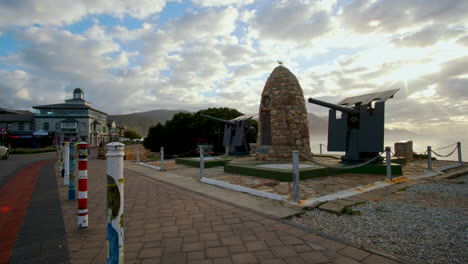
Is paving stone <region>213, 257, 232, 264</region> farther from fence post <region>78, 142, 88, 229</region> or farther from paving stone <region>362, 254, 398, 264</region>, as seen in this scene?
fence post <region>78, 142, 88, 229</region>

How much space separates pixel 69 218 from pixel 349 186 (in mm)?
6129

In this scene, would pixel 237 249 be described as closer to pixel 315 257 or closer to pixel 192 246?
pixel 192 246

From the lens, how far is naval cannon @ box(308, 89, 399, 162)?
8328 mm

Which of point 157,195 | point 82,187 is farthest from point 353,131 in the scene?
point 82,187

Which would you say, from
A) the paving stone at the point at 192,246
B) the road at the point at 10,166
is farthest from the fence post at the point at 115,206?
the road at the point at 10,166

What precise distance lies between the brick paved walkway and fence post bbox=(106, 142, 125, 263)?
1.95 ft

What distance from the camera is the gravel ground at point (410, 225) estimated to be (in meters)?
2.54

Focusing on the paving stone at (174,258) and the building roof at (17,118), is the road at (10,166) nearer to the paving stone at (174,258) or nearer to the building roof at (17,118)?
the paving stone at (174,258)

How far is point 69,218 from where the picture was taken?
12.3 ft

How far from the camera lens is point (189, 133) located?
84.9ft

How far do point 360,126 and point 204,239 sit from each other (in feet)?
26.1

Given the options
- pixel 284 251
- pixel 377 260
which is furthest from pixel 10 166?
pixel 377 260

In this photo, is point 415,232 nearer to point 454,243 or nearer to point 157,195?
point 454,243

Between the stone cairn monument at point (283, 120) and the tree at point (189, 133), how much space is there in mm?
10942
